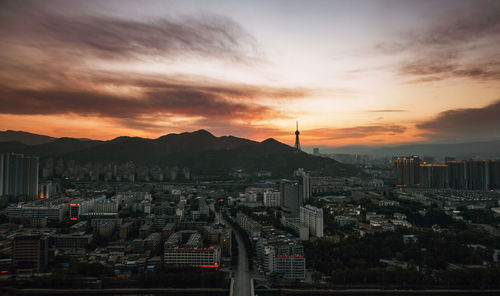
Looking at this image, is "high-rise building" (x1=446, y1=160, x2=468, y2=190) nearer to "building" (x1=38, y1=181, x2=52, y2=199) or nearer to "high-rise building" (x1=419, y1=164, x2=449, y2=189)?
"high-rise building" (x1=419, y1=164, x2=449, y2=189)

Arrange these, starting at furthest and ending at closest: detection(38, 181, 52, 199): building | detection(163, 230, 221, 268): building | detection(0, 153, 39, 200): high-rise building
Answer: detection(38, 181, 52, 199): building
detection(0, 153, 39, 200): high-rise building
detection(163, 230, 221, 268): building

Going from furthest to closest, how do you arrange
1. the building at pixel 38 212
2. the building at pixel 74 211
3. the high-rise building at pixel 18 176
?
the high-rise building at pixel 18 176 → the building at pixel 74 211 → the building at pixel 38 212

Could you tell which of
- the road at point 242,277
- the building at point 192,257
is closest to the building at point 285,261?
the road at point 242,277

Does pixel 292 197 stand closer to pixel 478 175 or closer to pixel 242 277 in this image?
pixel 242 277

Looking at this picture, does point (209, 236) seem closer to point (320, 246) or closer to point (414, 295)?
point (320, 246)

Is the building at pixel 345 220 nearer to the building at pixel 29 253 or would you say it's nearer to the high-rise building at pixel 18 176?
the building at pixel 29 253

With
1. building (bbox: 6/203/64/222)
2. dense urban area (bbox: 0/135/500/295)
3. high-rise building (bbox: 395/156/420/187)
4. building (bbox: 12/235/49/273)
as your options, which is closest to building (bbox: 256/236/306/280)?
dense urban area (bbox: 0/135/500/295)

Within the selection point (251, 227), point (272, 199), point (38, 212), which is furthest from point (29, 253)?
point (272, 199)
